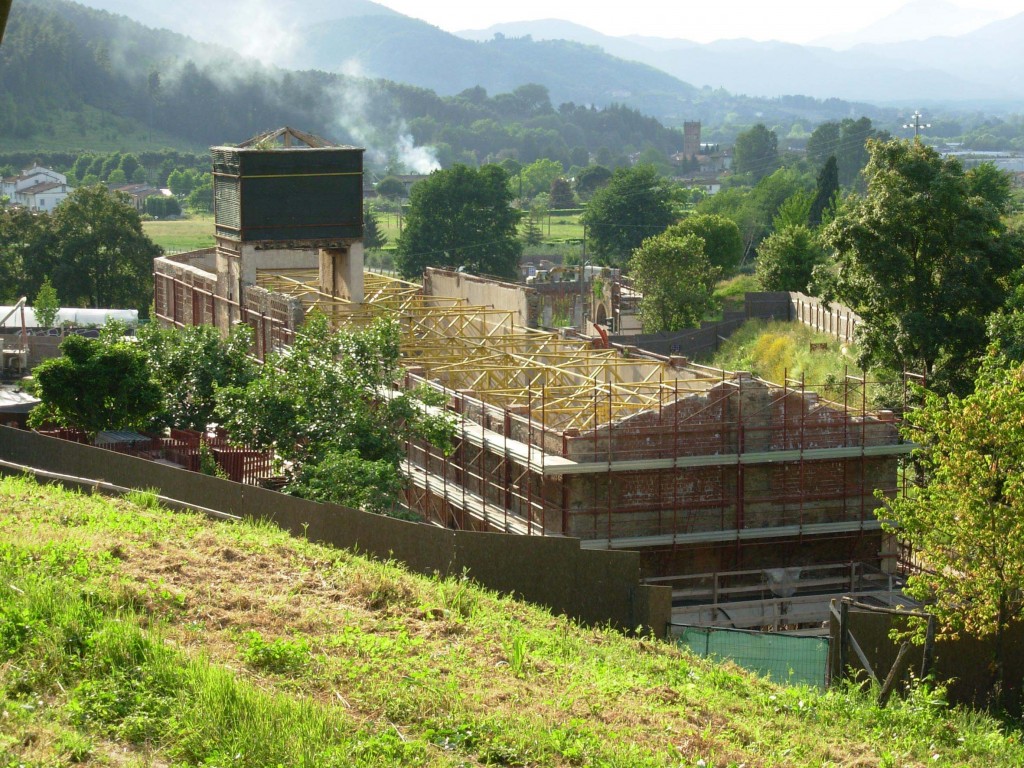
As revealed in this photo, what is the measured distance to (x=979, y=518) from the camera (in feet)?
64.2

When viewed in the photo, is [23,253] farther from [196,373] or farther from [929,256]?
[929,256]

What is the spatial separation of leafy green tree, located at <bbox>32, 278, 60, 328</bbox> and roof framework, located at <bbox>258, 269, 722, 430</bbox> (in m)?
25.7

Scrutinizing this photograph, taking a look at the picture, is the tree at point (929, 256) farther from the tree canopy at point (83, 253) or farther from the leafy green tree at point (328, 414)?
the tree canopy at point (83, 253)

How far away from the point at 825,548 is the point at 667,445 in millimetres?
4348

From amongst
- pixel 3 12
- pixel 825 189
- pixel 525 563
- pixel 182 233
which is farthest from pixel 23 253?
pixel 182 233

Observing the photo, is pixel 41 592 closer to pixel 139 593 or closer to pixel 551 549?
pixel 139 593

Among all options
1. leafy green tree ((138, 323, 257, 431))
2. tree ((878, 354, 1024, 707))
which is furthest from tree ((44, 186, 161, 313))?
tree ((878, 354, 1024, 707))

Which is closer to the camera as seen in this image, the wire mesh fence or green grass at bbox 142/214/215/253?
the wire mesh fence

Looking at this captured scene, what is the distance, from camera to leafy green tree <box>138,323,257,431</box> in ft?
114

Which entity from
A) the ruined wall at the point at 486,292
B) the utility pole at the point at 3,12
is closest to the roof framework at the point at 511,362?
the ruined wall at the point at 486,292

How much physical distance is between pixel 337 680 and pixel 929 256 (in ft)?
97.2

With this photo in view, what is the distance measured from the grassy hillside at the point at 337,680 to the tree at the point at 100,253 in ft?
205

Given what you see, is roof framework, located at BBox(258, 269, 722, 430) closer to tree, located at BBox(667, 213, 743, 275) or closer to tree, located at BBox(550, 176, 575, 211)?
tree, located at BBox(667, 213, 743, 275)

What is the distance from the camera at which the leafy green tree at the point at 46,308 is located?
7094cm
